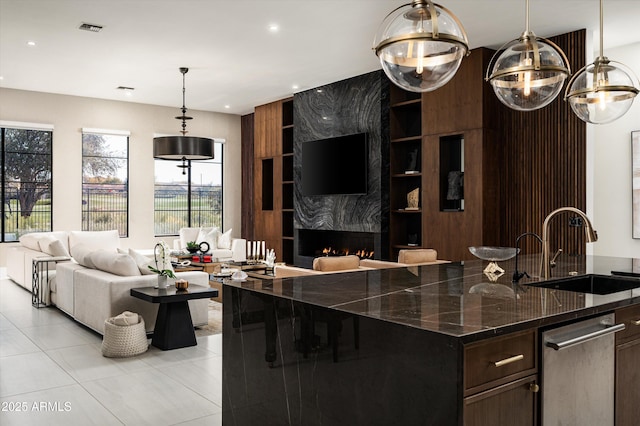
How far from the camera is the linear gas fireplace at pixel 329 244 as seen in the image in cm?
876

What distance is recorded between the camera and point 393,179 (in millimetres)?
8023

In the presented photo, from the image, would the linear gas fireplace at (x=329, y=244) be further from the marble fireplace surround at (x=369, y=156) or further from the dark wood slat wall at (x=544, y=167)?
the dark wood slat wall at (x=544, y=167)

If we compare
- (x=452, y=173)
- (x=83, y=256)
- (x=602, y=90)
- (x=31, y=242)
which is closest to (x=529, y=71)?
(x=602, y=90)

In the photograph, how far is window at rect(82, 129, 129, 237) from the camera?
10.2 m

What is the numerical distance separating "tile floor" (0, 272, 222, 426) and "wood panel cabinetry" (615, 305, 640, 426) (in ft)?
6.75

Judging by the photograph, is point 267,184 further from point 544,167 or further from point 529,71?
point 529,71

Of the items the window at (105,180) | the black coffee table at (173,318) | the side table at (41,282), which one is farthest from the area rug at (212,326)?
the window at (105,180)

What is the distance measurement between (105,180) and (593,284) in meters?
9.40

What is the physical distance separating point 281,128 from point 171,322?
6.06 m

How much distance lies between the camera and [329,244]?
9656mm

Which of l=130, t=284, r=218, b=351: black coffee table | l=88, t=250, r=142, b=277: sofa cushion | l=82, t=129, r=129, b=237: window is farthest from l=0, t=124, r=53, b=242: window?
l=130, t=284, r=218, b=351: black coffee table

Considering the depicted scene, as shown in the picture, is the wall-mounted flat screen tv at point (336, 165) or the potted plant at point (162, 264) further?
the wall-mounted flat screen tv at point (336, 165)

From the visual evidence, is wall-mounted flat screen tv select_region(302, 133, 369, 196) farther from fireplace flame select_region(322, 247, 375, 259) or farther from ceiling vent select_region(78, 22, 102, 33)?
ceiling vent select_region(78, 22, 102, 33)

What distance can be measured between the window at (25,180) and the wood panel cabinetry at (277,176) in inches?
151
